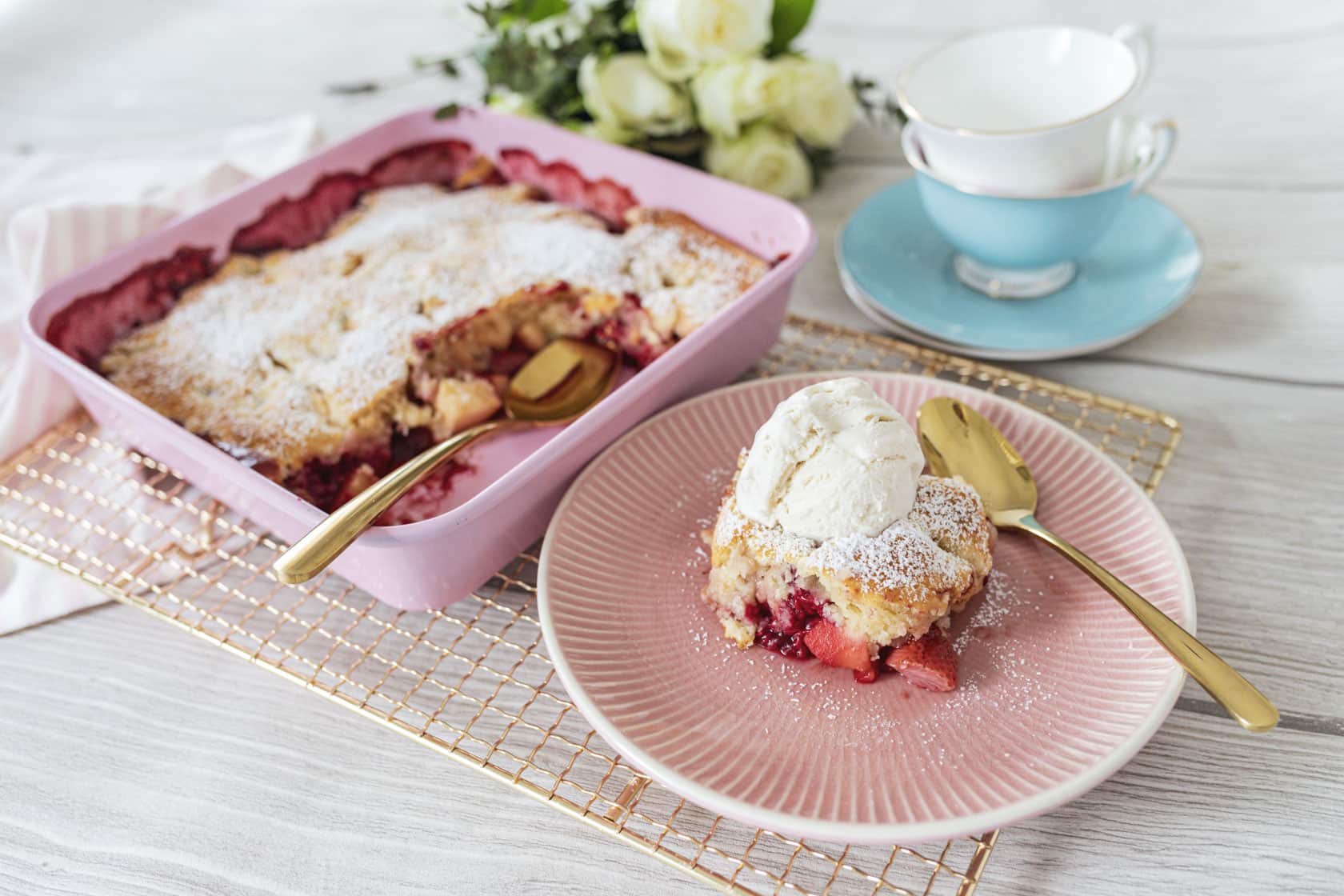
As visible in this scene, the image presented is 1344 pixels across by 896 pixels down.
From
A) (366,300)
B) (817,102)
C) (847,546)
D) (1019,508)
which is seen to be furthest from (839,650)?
(817,102)

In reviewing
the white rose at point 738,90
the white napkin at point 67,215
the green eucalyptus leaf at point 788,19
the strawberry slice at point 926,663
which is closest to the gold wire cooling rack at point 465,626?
the white napkin at point 67,215

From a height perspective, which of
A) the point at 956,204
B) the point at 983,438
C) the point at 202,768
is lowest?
the point at 202,768

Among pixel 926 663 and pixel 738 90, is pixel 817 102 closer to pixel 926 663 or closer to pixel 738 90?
pixel 738 90

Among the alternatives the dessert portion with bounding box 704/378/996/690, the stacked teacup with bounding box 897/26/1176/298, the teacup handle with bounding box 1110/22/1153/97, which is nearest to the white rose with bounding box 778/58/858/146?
the stacked teacup with bounding box 897/26/1176/298

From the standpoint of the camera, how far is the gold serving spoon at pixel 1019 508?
35.0 inches

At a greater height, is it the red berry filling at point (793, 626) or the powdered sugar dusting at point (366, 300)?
the powdered sugar dusting at point (366, 300)

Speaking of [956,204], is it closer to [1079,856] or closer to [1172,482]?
[1172,482]

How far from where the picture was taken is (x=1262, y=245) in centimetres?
170

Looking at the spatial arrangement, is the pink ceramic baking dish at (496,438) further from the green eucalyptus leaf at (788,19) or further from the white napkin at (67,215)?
the green eucalyptus leaf at (788,19)

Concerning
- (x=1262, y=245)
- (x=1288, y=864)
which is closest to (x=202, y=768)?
(x=1288, y=864)

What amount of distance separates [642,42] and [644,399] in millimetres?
884

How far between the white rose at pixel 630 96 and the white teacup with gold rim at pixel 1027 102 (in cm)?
43

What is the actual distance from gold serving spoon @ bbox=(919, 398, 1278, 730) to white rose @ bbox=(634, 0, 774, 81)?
2.59 ft

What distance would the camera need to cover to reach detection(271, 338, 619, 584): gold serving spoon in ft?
3.42
